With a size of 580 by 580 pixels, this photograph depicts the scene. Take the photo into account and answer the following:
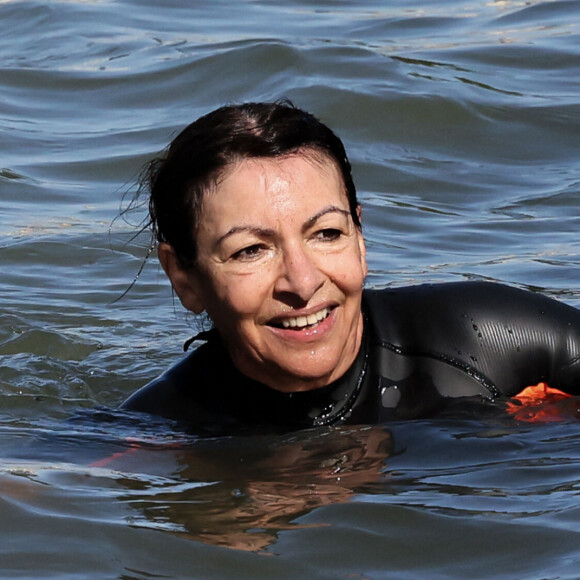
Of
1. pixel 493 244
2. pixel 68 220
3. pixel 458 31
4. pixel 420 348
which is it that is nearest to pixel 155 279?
pixel 68 220

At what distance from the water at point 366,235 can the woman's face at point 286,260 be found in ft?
1.09

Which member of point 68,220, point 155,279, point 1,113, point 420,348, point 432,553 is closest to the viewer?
point 432,553

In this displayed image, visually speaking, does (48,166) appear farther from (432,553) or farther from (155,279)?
(432,553)

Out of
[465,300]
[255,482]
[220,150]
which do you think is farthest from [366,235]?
[255,482]

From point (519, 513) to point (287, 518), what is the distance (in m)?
0.55

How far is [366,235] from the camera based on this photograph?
23.3ft

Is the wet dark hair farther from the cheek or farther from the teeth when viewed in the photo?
the teeth

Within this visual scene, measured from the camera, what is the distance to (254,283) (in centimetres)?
371

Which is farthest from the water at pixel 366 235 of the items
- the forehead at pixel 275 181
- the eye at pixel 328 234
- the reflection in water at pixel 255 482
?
the forehead at pixel 275 181

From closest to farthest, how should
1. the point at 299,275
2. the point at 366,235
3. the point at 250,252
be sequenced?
the point at 299,275 → the point at 250,252 → the point at 366,235

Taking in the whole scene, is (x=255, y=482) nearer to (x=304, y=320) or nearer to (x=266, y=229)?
(x=304, y=320)

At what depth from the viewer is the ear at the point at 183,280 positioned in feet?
13.1

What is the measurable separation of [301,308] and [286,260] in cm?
14

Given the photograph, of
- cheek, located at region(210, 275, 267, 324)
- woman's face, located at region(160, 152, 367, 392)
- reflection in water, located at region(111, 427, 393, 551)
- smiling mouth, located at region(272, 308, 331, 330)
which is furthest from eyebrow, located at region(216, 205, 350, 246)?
reflection in water, located at region(111, 427, 393, 551)
